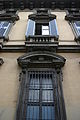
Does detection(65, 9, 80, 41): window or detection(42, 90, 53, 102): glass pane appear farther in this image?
detection(65, 9, 80, 41): window

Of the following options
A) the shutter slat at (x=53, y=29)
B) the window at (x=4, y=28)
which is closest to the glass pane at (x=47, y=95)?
the shutter slat at (x=53, y=29)

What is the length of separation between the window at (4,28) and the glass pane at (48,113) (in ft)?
15.2

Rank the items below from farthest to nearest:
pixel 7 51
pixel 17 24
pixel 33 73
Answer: pixel 17 24 → pixel 7 51 → pixel 33 73

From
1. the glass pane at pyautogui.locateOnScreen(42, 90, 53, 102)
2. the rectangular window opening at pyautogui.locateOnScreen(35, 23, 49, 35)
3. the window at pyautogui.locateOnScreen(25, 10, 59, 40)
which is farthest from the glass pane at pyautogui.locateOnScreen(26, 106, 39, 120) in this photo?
the rectangular window opening at pyautogui.locateOnScreen(35, 23, 49, 35)

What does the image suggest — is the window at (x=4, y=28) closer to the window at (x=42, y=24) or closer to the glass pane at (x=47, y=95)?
the window at (x=42, y=24)

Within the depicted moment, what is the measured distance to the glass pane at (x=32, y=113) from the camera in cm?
638

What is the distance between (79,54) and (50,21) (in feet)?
13.0

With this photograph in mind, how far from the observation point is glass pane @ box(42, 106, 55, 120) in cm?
642

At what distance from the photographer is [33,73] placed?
7961 mm

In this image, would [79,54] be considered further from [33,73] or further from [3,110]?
[3,110]

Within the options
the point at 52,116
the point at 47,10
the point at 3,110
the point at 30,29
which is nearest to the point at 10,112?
the point at 3,110

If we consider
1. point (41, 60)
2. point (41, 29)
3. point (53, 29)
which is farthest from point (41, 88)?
point (41, 29)

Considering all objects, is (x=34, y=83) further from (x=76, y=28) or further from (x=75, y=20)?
(x=75, y=20)

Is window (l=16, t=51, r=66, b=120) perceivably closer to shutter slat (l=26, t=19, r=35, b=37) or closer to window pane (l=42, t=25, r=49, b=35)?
shutter slat (l=26, t=19, r=35, b=37)
